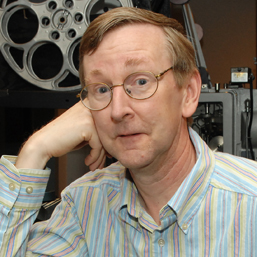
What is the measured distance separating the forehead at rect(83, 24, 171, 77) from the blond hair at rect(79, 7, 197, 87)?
0.05 ft

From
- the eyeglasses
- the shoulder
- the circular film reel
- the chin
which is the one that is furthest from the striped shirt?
the circular film reel

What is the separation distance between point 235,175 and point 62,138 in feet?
1.71

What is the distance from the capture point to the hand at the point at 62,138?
99 cm

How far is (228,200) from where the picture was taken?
0.86 m

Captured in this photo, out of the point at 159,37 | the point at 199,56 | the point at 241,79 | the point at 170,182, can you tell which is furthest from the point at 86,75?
the point at 199,56

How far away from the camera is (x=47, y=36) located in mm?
1294

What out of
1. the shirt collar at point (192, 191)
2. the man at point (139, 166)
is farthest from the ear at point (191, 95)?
the shirt collar at point (192, 191)

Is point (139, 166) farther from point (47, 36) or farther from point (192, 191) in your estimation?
point (47, 36)

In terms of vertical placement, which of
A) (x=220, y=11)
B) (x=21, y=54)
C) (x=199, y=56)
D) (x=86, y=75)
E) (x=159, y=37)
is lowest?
(x=86, y=75)

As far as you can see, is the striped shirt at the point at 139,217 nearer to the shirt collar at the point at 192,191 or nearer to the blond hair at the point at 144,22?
the shirt collar at the point at 192,191

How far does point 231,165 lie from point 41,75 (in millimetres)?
819

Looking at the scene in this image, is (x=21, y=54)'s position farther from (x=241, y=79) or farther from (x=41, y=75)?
(x=241, y=79)

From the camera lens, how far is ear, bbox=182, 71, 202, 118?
0.98m

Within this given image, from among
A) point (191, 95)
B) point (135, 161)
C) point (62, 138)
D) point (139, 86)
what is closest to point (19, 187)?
point (62, 138)
